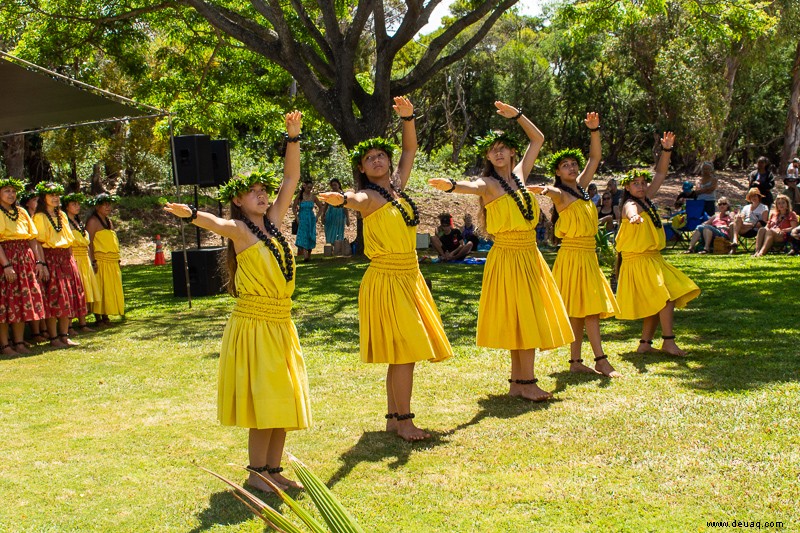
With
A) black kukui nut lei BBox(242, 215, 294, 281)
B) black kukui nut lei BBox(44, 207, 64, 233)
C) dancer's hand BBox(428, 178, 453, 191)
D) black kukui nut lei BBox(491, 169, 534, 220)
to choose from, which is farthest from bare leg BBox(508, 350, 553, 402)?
black kukui nut lei BBox(44, 207, 64, 233)

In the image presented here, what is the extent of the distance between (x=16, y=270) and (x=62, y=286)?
84 centimetres

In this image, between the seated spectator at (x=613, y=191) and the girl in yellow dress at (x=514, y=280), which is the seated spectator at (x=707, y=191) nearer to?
the seated spectator at (x=613, y=191)

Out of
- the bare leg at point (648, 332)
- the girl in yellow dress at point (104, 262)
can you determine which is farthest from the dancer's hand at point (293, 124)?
the girl in yellow dress at point (104, 262)

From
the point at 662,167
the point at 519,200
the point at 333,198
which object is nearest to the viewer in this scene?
the point at 333,198

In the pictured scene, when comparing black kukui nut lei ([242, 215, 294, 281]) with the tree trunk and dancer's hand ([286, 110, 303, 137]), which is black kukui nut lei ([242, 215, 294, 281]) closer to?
dancer's hand ([286, 110, 303, 137])

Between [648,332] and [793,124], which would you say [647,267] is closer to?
[648,332]

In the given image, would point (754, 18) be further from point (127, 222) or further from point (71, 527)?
point (127, 222)

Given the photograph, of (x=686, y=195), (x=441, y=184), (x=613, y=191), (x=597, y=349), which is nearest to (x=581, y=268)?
(x=597, y=349)

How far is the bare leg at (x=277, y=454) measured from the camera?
512 cm

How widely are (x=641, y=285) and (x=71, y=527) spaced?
18.3 ft

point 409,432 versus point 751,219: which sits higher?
point 751,219

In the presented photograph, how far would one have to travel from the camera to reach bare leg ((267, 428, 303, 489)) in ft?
16.8

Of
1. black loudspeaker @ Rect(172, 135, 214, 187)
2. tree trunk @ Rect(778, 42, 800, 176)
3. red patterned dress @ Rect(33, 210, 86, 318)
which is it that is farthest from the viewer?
tree trunk @ Rect(778, 42, 800, 176)

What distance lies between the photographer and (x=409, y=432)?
19.6 ft
